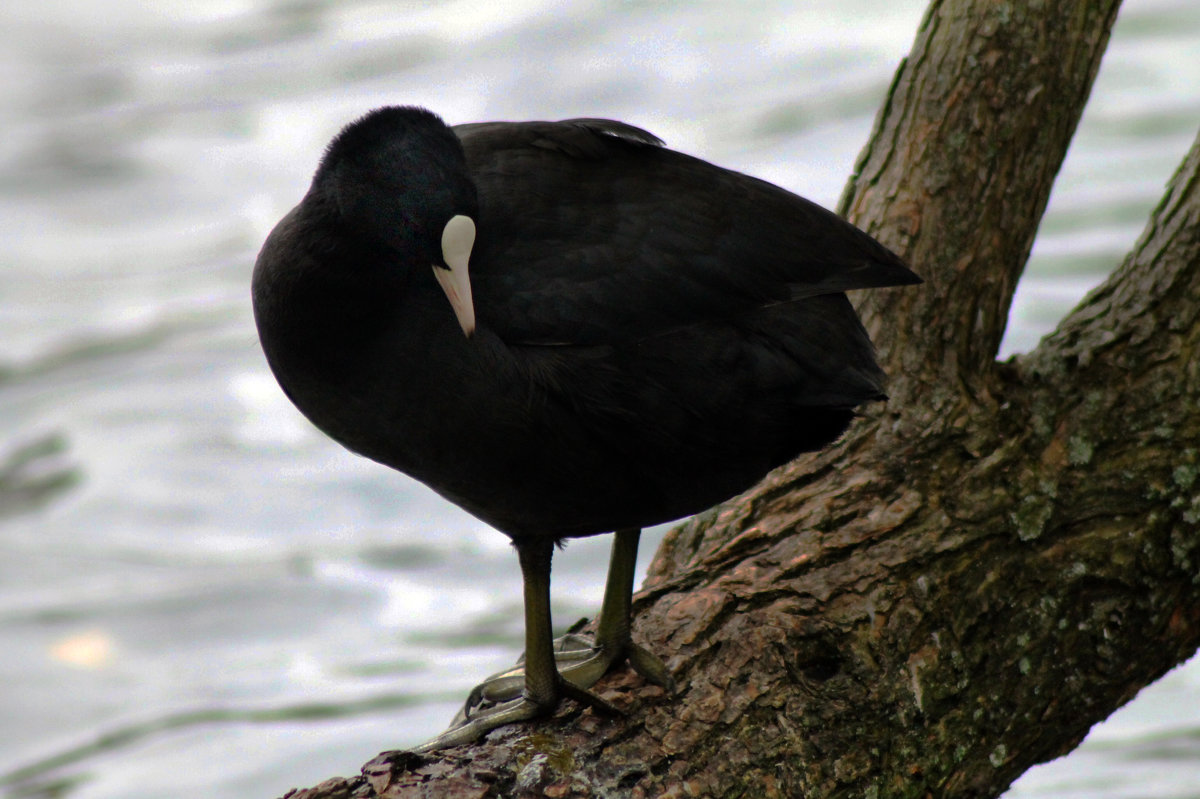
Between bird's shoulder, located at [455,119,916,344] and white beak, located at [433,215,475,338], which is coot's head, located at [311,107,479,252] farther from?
bird's shoulder, located at [455,119,916,344]

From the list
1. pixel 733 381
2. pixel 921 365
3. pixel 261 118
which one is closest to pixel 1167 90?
pixel 261 118

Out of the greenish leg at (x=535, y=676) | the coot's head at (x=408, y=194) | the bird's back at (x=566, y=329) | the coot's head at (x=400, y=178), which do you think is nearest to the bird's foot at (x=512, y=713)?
the greenish leg at (x=535, y=676)

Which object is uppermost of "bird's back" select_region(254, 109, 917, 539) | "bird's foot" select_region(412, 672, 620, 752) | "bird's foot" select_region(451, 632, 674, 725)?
"bird's back" select_region(254, 109, 917, 539)

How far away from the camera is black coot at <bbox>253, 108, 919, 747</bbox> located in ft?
8.68

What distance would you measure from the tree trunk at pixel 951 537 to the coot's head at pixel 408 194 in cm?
90

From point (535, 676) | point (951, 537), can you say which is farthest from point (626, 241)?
point (951, 537)

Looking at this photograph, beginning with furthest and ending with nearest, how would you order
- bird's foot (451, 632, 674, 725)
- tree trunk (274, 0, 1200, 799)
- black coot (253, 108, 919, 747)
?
1. bird's foot (451, 632, 674, 725)
2. tree trunk (274, 0, 1200, 799)
3. black coot (253, 108, 919, 747)

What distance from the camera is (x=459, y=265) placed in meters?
2.48

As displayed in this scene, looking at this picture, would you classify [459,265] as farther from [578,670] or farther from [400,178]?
[578,670]

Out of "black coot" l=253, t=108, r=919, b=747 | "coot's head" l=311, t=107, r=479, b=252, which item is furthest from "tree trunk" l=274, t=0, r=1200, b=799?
"coot's head" l=311, t=107, r=479, b=252

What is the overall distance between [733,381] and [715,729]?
2.24ft

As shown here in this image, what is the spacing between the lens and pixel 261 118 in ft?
34.7

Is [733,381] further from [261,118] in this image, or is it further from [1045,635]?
[261,118]

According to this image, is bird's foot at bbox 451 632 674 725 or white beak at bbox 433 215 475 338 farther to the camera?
bird's foot at bbox 451 632 674 725
